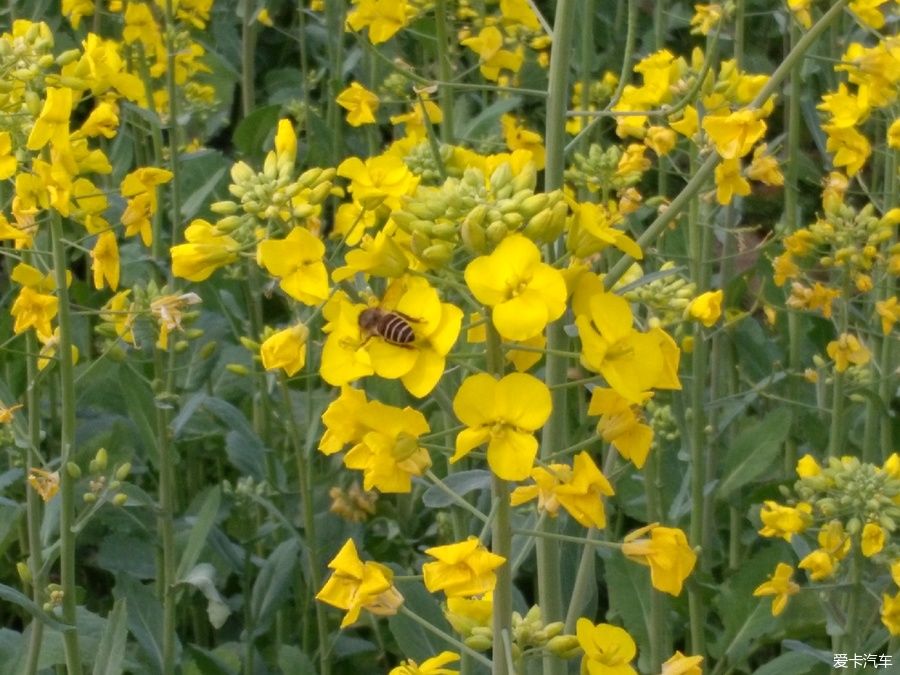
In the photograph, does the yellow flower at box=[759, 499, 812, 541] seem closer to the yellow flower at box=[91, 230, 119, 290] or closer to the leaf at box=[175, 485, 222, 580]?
the leaf at box=[175, 485, 222, 580]

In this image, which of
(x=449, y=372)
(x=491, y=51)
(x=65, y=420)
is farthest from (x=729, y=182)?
(x=65, y=420)

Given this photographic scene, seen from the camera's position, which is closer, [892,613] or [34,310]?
[34,310]

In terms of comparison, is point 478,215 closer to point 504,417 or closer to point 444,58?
point 504,417

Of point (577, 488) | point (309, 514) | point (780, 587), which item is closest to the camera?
point (577, 488)

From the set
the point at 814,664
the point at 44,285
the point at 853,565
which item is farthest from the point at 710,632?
the point at 44,285

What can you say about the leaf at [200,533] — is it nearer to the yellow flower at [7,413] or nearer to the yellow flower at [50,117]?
the yellow flower at [7,413]

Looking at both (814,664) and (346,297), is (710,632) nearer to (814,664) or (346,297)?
(814,664)

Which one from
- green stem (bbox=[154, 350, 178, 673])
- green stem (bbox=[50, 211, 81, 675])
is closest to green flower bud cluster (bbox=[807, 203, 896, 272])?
green stem (bbox=[154, 350, 178, 673])
